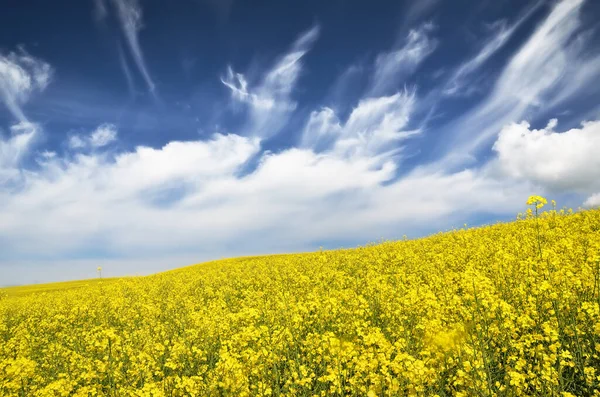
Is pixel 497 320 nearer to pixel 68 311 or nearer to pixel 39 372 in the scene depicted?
pixel 39 372

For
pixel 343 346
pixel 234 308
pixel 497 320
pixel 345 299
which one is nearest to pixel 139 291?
pixel 234 308

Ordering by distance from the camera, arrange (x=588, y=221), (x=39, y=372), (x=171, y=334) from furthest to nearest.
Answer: (x=588, y=221)
(x=171, y=334)
(x=39, y=372)

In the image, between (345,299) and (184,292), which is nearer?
(345,299)

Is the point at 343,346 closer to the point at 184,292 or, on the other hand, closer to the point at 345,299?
the point at 345,299

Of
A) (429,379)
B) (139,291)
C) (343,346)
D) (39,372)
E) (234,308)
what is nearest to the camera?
(429,379)

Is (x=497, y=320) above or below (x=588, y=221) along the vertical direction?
below

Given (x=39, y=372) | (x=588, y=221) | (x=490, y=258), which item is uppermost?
(x=588, y=221)

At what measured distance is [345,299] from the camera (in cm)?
1056

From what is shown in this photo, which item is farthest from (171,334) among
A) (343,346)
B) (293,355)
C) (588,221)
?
(588,221)

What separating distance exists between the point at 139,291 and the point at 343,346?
19.9 metres

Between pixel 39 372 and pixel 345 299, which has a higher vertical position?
pixel 345 299

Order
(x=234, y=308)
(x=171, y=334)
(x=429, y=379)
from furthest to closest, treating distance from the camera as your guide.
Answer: (x=234, y=308)
(x=171, y=334)
(x=429, y=379)

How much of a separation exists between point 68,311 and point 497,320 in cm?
2123

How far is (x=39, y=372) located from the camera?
9.73m
